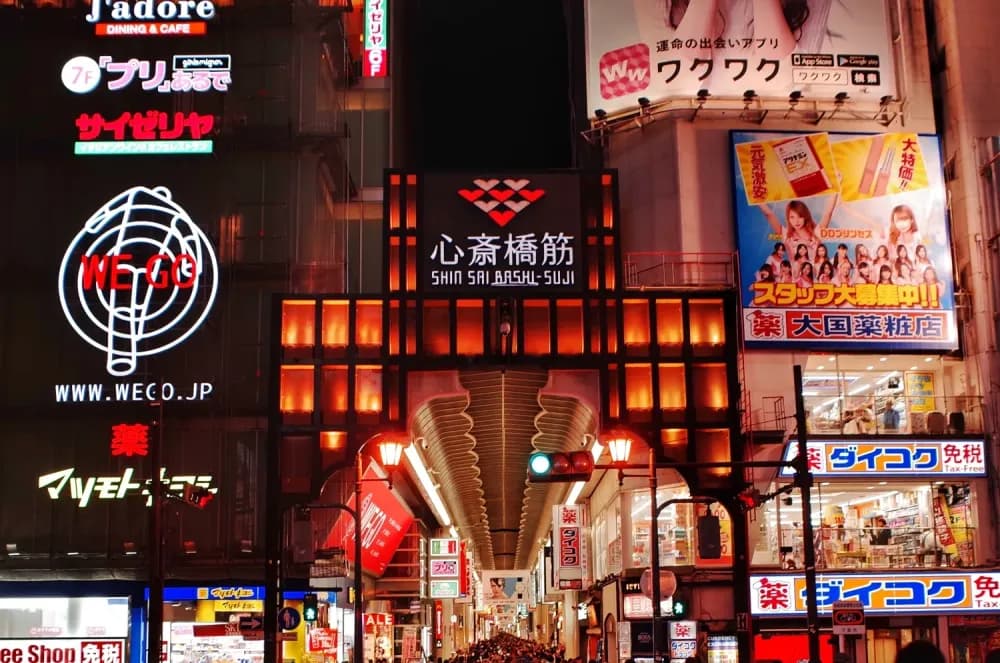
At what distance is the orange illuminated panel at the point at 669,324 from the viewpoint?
27484 millimetres

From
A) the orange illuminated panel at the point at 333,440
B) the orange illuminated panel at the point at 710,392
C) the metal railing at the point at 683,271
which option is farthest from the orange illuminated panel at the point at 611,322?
the metal railing at the point at 683,271

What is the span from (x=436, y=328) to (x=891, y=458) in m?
13.5

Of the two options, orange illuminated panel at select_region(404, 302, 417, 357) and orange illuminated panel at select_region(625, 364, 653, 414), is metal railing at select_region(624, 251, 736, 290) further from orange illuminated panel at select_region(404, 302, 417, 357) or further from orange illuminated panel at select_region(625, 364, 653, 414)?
orange illuminated panel at select_region(404, 302, 417, 357)

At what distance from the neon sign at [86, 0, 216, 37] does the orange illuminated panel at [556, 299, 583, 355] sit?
16.0 metres

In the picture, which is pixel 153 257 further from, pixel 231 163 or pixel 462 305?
pixel 462 305

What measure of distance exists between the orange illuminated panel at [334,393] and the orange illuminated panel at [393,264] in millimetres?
2156

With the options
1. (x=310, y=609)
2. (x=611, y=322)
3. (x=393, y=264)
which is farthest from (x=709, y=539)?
(x=310, y=609)

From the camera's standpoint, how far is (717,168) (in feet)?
117

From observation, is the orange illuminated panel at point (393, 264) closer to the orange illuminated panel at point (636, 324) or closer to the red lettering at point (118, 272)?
the orange illuminated panel at point (636, 324)

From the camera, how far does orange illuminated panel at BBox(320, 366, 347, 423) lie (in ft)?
88.2

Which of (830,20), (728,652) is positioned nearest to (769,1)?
(830,20)

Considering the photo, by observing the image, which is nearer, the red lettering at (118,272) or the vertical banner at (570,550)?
the red lettering at (118,272)

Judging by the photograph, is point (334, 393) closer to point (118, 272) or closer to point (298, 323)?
point (298, 323)

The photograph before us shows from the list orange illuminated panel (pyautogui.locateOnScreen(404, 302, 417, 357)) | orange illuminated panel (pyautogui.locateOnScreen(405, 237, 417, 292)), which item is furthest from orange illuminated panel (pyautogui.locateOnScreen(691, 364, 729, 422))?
orange illuminated panel (pyautogui.locateOnScreen(405, 237, 417, 292))
